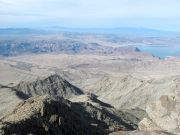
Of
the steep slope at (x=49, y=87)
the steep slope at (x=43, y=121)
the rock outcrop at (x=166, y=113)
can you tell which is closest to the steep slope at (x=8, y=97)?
the rock outcrop at (x=166, y=113)

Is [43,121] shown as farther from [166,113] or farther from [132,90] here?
[132,90]

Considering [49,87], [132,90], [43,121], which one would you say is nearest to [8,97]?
[49,87]

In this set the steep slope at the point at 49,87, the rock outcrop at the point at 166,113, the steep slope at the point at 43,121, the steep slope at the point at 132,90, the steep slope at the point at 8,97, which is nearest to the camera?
the steep slope at the point at 43,121

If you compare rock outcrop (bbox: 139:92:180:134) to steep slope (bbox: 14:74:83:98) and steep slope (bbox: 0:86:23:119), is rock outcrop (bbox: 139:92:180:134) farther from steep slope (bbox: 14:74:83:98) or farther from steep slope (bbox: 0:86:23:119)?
steep slope (bbox: 14:74:83:98)

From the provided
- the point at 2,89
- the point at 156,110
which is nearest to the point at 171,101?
the point at 156,110

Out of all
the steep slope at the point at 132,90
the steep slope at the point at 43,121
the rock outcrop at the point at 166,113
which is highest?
the steep slope at the point at 43,121

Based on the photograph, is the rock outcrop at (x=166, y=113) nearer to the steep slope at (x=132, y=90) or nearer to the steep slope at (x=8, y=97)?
the steep slope at (x=8, y=97)

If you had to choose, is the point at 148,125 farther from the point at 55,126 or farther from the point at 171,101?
the point at 55,126

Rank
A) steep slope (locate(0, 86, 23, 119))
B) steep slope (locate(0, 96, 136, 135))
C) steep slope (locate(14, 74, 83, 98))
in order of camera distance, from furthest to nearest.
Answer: steep slope (locate(14, 74, 83, 98)) → steep slope (locate(0, 86, 23, 119)) → steep slope (locate(0, 96, 136, 135))

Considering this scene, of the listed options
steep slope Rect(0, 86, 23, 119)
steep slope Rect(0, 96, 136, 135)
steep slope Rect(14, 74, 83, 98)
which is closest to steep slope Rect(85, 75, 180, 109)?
steep slope Rect(14, 74, 83, 98)
